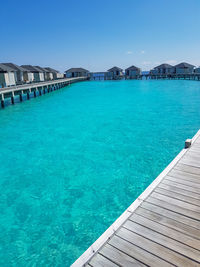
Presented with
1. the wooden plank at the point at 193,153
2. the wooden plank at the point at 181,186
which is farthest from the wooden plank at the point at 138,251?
the wooden plank at the point at 193,153

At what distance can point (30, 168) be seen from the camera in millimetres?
9406

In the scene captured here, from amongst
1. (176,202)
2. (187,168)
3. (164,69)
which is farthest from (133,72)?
(176,202)

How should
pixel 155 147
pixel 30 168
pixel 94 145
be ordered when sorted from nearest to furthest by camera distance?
1. pixel 30 168
2. pixel 155 147
3. pixel 94 145

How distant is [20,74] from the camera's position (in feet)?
152

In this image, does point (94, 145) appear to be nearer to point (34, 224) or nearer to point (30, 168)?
point (30, 168)

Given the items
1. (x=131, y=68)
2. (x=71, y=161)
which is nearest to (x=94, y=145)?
(x=71, y=161)

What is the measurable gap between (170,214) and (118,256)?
1446 millimetres

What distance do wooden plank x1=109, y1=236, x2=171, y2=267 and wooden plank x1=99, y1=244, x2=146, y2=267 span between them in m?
0.05

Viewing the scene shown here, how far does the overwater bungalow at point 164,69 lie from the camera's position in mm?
74812

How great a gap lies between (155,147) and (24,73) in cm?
4662

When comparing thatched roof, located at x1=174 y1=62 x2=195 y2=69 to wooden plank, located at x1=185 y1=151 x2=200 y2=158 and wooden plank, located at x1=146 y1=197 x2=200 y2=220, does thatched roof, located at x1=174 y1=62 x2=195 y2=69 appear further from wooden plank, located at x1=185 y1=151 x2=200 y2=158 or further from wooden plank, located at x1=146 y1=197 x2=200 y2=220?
wooden plank, located at x1=146 y1=197 x2=200 y2=220

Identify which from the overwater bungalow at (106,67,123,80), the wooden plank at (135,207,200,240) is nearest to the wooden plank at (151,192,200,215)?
the wooden plank at (135,207,200,240)

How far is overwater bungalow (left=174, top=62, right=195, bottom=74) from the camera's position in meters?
70.1

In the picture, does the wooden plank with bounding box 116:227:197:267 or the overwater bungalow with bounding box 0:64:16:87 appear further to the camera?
the overwater bungalow with bounding box 0:64:16:87
